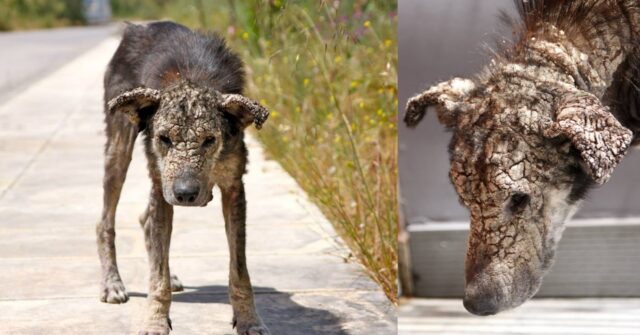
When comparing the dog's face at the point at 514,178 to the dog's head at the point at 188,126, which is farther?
the dog's head at the point at 188,126

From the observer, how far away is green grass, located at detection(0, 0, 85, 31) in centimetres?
4544

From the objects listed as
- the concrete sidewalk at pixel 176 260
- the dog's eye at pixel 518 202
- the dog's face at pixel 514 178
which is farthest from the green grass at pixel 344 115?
the dog's eye at pixel 518 202

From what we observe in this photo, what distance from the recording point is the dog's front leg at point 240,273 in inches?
186

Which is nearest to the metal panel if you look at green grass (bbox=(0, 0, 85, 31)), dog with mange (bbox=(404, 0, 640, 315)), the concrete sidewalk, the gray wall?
the gray wall

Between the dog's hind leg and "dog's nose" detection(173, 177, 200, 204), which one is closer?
"dog's nose" detection(173, 177, 200, 204)

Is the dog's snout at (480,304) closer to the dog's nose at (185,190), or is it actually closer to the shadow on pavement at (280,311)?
the dog's nose at (185,190)

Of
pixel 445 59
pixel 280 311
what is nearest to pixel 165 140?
pixel 445 59

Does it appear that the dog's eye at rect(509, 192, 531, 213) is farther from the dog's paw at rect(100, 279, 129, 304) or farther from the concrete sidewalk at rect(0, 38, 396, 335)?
the dog's paw at rect(100, 279, 129, 304)

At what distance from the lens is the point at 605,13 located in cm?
366

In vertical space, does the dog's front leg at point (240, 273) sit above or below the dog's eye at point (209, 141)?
below

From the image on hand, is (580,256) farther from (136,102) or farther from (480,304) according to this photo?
(136,102)

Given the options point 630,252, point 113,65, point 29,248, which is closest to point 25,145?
point 29,248

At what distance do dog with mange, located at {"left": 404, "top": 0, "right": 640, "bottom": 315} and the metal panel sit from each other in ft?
3.19

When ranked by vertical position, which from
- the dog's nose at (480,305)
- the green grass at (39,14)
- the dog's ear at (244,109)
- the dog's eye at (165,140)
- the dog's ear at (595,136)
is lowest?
the green grass at (39,14)
